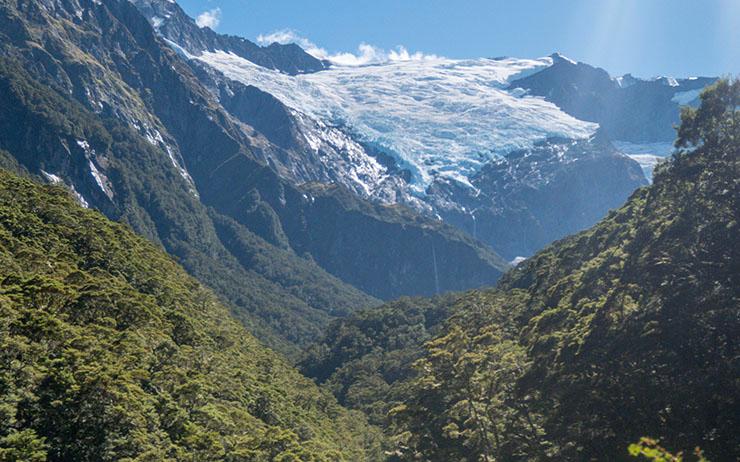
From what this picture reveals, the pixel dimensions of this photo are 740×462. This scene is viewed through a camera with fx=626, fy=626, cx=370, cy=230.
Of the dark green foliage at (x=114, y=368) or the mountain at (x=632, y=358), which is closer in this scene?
the mountain at (x=632, y=358)

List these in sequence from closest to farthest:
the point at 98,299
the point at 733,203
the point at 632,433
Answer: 1. the point at 632,433
2. the point at 733,203
3. the point at 98,299

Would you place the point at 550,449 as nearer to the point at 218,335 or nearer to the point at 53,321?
the point at 53,321

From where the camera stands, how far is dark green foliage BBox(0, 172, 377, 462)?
4484 cm

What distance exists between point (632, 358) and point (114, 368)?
41.5 metres

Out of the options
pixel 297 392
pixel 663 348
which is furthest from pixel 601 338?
pixel 297 392

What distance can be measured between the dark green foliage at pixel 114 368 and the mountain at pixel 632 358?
58.4 ft

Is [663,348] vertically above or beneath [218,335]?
beneath

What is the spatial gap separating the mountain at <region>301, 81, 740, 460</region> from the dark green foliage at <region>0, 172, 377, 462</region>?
58.4 ft

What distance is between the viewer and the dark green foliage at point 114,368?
44844mm

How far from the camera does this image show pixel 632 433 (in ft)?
140

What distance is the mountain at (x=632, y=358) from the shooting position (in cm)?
4341

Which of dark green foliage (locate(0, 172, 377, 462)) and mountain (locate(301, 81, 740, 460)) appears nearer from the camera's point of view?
mountain (locate(301, 81, 740, 460))

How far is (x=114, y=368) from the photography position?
5078 cm

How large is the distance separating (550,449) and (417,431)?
12251 millimetres
